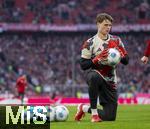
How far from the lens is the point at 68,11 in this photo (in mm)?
53688

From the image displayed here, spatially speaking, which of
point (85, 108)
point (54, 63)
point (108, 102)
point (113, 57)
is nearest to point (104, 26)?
point (113, 57)

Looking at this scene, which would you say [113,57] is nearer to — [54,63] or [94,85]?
[94,85]

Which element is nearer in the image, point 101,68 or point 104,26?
point 104,26

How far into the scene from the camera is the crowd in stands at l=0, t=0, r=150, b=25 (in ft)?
175

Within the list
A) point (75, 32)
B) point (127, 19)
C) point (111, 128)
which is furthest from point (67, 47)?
point (111, 128)

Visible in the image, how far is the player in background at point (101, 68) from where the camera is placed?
12.5 meters

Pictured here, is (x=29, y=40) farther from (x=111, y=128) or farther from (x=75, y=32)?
(x=111, y=128)

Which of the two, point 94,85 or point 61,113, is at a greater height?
point 94,85

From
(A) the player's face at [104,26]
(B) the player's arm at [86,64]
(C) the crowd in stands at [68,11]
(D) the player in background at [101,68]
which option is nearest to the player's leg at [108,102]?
(D) the player in background at [101,68]

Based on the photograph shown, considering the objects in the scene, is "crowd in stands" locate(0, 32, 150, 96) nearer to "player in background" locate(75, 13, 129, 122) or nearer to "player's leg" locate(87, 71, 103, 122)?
"player in background" locate(75, 13, 129, 122)

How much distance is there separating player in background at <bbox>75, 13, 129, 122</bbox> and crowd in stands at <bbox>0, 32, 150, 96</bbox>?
31058 mm

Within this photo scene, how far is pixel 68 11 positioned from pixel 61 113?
4074 cm

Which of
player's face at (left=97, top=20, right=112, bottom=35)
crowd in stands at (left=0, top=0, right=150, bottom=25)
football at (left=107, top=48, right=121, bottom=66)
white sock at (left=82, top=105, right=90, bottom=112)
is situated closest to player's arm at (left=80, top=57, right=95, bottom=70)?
football at (left=107, top=48, right=121, bottom=66)

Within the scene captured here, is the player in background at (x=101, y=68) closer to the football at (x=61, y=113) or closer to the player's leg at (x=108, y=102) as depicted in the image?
the player's leg at (x=108, y=102)
